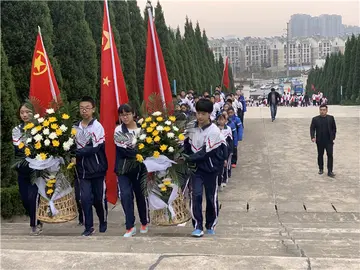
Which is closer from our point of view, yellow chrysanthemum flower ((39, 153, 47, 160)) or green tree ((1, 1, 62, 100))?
yellow chrysanthemum flower ((39, 153, 47, 160))

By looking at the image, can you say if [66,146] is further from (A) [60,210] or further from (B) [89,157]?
(A) [60,210]

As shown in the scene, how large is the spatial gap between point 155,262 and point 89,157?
88.3 inches

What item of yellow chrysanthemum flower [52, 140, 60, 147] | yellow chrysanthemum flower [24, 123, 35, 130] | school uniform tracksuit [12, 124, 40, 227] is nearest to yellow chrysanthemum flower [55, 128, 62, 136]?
yellow chrysanthemum flower [52, 140, 60, 147]

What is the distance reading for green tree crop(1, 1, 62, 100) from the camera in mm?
8250

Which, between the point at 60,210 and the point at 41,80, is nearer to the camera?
the point at 60,210

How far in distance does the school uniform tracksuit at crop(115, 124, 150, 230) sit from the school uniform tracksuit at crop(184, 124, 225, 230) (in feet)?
2.08

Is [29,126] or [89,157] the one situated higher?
[29,126]

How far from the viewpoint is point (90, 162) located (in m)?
5.28

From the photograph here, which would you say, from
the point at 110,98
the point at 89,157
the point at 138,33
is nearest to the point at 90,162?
the point at 89,157

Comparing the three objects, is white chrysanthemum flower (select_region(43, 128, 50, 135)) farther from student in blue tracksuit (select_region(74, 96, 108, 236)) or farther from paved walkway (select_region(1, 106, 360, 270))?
paved walkway (select_region(1, 106, 360, 270))

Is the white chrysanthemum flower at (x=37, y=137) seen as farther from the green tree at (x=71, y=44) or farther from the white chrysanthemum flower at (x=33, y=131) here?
the green tree at (x=71, y=44)

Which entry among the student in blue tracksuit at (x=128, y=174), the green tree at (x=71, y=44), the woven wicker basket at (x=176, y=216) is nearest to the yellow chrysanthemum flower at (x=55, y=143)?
the student in blue tracksuit at (x=128, y=174)

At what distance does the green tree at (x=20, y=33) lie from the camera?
8.25 meters

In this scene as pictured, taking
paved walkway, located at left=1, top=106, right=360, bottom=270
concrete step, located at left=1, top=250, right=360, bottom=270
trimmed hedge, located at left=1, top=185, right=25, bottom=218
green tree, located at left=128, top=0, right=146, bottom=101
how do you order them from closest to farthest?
concrete step, located at left=1, top=250, right=360, bottom=270
paved walkway, located at left=1, top=106, right=360, bottom=270
trimmed hedge, located at left=1, top=185, right=25, bottom=218
green tree, located at left=128, top=0, right=146, bottom=101
